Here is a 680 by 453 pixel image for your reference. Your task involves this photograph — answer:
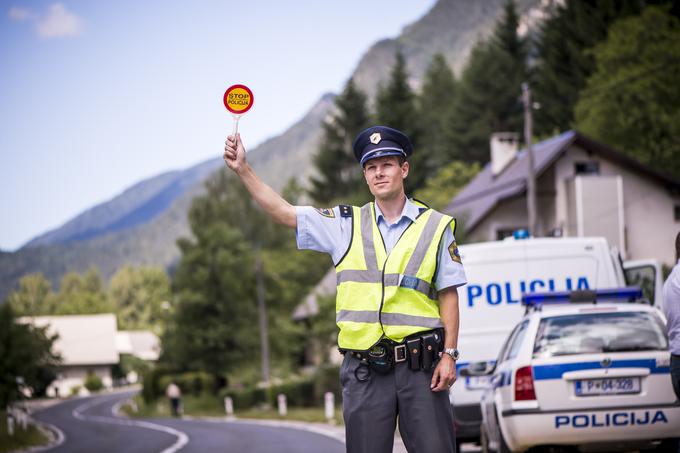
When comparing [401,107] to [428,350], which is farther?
[401,107]

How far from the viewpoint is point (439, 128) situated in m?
95.5

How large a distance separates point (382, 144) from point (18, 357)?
31233mm

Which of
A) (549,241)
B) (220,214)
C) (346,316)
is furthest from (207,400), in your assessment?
(346,316)

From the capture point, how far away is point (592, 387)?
388 inches

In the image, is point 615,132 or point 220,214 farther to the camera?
point 220,214

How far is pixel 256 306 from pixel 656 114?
2824 cm

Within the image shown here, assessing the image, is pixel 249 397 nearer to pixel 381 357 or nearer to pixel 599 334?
pixel 599 334

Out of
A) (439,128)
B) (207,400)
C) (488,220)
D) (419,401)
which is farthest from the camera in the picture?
(439,128)

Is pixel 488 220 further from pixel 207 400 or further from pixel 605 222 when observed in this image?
pixel 207 400

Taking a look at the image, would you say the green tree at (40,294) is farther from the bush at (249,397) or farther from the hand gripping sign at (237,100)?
the hand gripping sign at (237,100)

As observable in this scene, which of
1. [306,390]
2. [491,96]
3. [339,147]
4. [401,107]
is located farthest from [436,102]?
[306,390]

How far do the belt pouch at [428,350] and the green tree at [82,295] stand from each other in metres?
158

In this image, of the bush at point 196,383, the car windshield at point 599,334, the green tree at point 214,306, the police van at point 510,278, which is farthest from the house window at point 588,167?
the car windshield at point 599,334

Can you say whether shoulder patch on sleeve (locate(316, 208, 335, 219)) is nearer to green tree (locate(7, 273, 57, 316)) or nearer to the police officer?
the police officer
